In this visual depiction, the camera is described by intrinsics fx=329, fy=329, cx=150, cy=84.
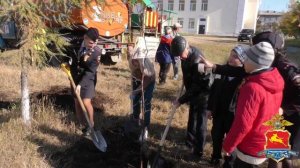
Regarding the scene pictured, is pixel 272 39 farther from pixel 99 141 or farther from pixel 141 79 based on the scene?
pixel 99 141

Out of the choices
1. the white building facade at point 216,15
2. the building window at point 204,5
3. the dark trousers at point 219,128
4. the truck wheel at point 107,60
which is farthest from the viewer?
the building window at point 204,5

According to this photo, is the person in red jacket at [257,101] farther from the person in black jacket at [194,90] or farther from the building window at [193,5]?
the building window at [193,5]

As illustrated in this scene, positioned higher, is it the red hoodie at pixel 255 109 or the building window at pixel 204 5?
the building window at pixel 204 5

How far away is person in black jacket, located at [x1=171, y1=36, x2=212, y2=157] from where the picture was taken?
3701mm

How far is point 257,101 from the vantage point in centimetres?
240

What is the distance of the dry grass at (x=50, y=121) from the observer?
13.2 ft

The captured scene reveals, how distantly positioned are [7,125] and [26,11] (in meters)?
1.70

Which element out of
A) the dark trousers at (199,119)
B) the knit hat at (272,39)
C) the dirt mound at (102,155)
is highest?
the knit hat at (272,39)

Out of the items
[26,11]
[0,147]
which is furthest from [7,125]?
[26,11]

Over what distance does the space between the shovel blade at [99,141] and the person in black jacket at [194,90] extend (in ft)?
3.70

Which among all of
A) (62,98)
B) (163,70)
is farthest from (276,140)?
(163,70)

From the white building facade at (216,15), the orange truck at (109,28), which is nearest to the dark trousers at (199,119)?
the orange truck at (109,28)

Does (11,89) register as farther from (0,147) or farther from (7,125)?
(0,147)

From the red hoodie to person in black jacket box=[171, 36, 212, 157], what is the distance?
50.4 inches
